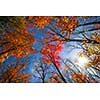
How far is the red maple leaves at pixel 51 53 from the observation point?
230 centimetres

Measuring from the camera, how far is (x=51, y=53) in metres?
2.31

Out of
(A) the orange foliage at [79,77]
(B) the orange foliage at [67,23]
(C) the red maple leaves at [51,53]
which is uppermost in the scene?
(B) the orange foliage at [67,23]

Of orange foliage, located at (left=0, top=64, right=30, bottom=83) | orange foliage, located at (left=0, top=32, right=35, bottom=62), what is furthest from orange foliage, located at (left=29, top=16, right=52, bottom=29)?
orange foliage, located at (left=0, top=64, right=30, bottom=83)

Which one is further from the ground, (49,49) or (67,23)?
(67,23)

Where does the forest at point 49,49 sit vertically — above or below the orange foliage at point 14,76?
above

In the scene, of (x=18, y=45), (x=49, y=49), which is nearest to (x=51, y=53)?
(x=49, y=49)

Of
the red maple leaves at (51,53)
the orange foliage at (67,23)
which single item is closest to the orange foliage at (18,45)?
the red maple leaves at (51,53)

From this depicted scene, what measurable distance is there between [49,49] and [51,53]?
43 mm

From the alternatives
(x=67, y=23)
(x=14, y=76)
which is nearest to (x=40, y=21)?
(x=67, y=23)

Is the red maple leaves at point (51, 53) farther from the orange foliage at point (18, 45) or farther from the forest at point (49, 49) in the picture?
the orange foliage at point (18, 45)

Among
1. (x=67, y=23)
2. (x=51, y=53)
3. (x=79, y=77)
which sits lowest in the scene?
Answer: (x=79, y=77)

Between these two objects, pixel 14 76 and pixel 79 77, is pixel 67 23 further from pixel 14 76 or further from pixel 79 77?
pixel 14 76

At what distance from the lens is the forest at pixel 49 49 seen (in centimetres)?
229

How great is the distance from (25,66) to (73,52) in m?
0.48
